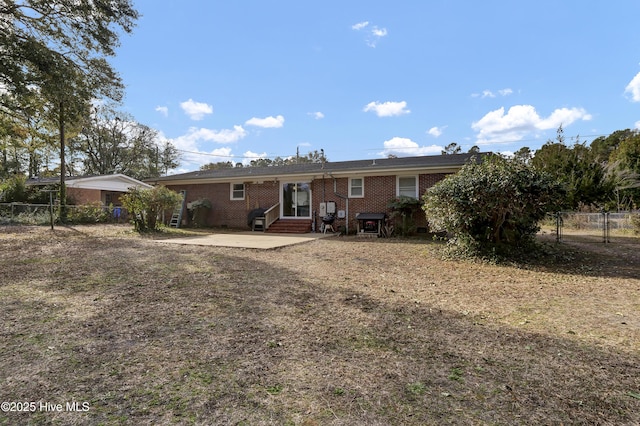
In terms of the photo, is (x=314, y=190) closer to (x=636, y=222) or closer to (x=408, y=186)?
(x=408, y=186)

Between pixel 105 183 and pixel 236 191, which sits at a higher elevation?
pixel 105 183

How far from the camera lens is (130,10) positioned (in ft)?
39.9

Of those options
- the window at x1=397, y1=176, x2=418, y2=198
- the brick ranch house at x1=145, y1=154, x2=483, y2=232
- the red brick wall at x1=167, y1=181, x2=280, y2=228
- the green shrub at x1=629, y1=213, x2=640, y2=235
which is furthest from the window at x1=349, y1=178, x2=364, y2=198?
the green shrub at x1=629, y1=213, x2=640, y2=235

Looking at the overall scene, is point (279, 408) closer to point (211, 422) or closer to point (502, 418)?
point (211, 422)

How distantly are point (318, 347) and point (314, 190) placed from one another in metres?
12.1

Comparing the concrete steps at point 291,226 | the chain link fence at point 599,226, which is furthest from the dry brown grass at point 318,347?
the concrete steps at point 291,226

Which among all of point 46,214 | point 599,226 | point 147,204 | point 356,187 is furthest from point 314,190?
point 46,214

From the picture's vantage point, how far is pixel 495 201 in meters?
7.27

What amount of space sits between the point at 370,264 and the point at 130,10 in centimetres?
1261

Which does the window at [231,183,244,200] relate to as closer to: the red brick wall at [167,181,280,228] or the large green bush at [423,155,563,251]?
the red brick wall at [167,181,280,228]

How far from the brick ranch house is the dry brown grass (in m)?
7.13

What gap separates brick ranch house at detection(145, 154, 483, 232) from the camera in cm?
1285

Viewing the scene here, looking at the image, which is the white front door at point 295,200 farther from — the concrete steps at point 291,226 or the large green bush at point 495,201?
the large green bush at point 495,201

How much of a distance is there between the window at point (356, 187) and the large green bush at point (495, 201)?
5401mm
